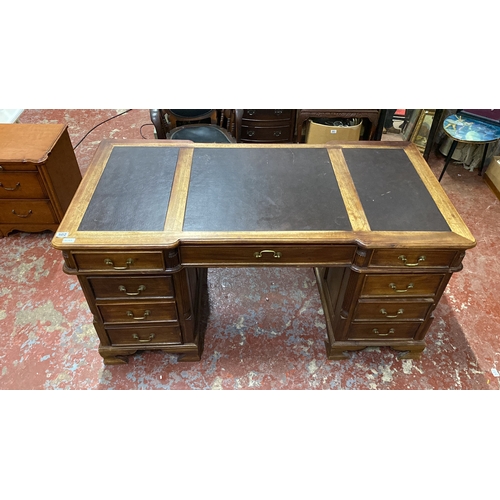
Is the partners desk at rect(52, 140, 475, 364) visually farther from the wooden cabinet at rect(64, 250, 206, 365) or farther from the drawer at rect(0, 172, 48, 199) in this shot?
the drawer at rect(0, 172, 48, 199)

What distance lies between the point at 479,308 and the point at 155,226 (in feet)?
7.19

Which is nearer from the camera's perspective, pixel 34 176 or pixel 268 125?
pixel 34 176

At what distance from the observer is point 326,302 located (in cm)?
249

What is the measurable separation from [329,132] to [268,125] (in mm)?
559

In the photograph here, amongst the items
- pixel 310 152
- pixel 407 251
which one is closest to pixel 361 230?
pixel 407 251

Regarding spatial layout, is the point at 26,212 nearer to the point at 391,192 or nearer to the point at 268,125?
the point at 268,125

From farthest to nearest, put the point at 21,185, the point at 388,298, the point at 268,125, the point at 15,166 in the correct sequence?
1. the point at 268,125
2. the point at 21,185
3. the point at 15,166
4. the point at 388,298

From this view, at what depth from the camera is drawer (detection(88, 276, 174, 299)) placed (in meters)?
1.88

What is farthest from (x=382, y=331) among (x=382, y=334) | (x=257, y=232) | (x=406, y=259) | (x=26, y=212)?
(x=26, y=212)

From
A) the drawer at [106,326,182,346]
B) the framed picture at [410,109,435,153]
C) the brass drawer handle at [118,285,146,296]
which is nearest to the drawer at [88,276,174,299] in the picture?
the brass drawer handle at [118,285,146,296]

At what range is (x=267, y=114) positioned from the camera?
11.6 feet

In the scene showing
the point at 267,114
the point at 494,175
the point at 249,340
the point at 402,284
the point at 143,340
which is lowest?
the point at 249,340

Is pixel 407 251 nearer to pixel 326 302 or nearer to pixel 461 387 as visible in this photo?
pixel 326 302

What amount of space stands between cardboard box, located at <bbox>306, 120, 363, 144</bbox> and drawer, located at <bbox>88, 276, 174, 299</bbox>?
2208 millimetres
